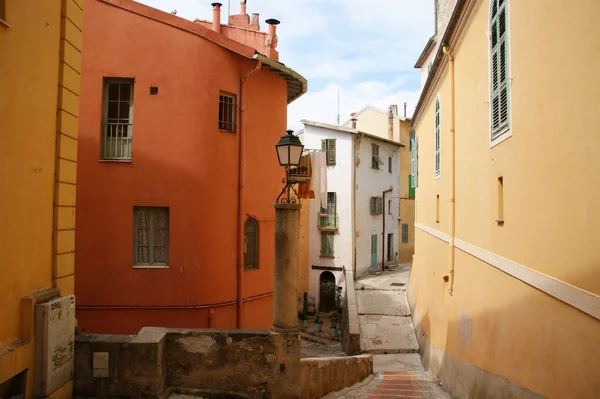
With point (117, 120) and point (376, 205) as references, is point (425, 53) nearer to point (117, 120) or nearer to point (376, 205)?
point (376, 205)

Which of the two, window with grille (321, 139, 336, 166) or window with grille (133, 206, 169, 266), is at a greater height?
window with grille (321, 139, 336, 166)

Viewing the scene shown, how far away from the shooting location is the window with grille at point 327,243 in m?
28.6

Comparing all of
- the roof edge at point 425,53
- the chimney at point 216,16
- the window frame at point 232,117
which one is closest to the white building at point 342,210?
the roof edge at point 425,53

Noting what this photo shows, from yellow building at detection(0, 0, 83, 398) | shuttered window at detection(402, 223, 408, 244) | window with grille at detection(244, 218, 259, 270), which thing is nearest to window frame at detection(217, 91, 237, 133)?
window with grille at detection(244, 218, 259, 270)

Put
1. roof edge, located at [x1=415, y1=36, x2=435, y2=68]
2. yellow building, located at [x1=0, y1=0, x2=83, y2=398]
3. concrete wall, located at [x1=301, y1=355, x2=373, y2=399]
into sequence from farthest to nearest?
roof edge, located at [x1=415, y1=36, x2=435, y2=68] → concrete wall, located at [x1=301, y1=355, x2=373, y2=399] → yellow building, located at [x1=0, y1=0, x2=83, y2=398]

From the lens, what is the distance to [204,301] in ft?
36.1

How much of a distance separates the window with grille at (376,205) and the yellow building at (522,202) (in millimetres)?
18933

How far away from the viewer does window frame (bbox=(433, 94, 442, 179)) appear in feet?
43.4

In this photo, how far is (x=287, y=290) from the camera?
7109 mm

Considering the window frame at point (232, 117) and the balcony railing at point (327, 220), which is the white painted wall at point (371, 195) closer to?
the balcony railing at point (327, 220)

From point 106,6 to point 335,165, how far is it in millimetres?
19650

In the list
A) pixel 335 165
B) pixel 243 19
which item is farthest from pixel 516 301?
pixel 335 165

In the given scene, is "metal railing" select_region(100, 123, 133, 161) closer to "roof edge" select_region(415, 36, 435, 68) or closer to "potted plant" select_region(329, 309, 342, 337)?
"roof edge" select_region(415, 36, 435, 68)

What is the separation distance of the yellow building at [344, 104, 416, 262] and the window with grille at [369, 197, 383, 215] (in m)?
3.17
